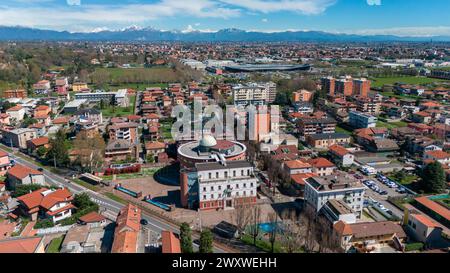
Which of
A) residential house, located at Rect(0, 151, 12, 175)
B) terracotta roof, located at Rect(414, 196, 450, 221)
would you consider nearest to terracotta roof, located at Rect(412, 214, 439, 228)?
terracotta roof, located at Rect(414, 196, 450, 221)

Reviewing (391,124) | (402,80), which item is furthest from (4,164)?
(402,80)

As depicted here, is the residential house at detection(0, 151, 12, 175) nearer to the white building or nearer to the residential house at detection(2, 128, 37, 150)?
the residential house at detection(2, 128, 37, 150)

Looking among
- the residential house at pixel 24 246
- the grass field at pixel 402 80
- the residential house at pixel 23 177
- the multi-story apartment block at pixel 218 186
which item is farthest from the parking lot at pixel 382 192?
the grass field at pixel 402 80

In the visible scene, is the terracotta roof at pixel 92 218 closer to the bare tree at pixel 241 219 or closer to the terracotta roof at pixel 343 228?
the bare tree at pixel 241 219

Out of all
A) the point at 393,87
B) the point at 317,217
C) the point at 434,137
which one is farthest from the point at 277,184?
the point at 393,87

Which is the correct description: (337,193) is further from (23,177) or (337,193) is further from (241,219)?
(23,177)
